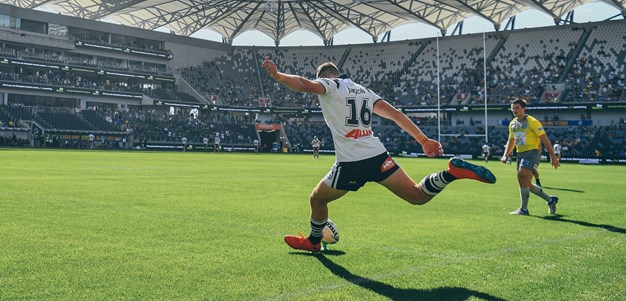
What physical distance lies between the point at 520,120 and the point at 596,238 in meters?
3.93

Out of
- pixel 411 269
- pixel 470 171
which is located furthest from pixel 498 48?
pixel 411 269

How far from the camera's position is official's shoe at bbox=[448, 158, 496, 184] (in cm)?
542

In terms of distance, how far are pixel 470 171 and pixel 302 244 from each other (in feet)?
6.87

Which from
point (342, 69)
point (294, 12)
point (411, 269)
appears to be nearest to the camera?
point (411, 269)

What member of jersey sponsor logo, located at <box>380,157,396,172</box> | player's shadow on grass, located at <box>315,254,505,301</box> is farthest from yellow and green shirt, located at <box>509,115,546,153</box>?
player's shadow on grass, located at <box>315,254,505,301</box>

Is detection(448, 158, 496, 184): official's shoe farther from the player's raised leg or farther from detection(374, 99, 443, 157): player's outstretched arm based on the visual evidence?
detection(374, 99, 443, 157): player's outstretched arm

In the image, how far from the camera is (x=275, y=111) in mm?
73188

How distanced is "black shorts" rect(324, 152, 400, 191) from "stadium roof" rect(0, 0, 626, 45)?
57.0 metres

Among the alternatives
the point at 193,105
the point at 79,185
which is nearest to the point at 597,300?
the point at 79,185

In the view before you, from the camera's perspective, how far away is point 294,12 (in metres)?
70.5

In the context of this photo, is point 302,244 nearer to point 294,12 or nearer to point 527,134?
point 527,134

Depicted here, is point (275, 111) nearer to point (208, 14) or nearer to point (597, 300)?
point (208, 14)

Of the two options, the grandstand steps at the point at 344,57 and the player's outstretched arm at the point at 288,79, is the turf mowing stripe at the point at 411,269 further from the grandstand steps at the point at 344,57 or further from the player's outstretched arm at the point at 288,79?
the grandstand steps at the point at 344,57

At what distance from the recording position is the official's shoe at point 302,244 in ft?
19.8
